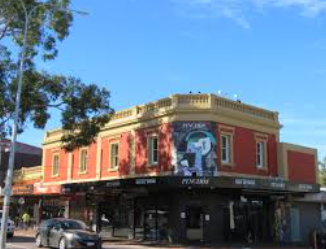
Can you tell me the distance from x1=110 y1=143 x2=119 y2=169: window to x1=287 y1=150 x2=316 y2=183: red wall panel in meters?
12.0

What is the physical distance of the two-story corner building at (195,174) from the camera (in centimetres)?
3166

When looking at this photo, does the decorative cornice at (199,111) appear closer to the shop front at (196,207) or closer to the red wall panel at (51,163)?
the shop front at (196,207)

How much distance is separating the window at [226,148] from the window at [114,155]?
7971mm

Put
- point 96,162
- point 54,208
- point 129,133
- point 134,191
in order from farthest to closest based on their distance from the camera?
point 54,208 → point 96,162 → point 129,133 → point 134,191

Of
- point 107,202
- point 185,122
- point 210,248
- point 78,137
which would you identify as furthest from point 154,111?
point 210,248

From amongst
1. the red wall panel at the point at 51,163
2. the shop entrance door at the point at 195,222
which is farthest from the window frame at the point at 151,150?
the red wall panel at the point at 51,163

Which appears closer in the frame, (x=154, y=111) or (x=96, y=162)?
(x=154, y=111)

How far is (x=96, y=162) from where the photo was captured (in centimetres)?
3888

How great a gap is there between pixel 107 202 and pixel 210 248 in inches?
442

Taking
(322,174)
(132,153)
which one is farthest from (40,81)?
(322,174)

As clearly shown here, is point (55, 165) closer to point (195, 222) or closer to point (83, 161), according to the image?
point (83, 161)

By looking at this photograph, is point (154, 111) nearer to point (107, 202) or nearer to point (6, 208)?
point (107, 202)

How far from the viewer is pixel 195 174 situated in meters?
31.1

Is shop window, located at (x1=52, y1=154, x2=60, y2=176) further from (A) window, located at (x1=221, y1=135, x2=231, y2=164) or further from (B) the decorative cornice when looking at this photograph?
(A) window, located at (x1=221, y1=135, x2=231, y2=164)
